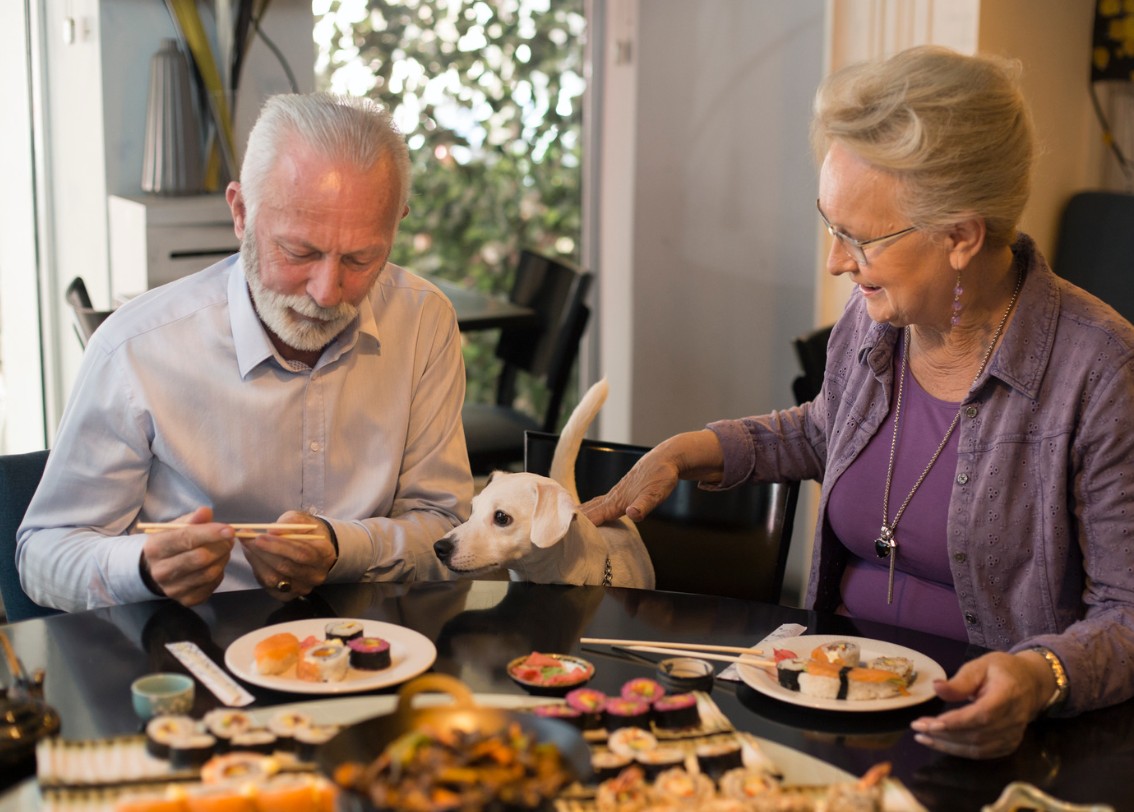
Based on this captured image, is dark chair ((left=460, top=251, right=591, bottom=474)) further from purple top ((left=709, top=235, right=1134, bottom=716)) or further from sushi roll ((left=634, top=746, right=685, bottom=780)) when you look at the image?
sushi roll ((left=634, top=746, right=685, bottom=780))

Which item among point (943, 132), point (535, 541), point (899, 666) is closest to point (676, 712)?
point (899, 666)

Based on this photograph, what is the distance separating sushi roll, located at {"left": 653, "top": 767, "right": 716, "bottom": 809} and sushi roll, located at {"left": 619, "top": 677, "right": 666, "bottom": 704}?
0.14 m

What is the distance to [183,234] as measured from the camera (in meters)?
3.67

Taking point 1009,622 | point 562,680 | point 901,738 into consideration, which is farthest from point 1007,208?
point 562,680

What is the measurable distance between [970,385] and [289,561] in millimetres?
985

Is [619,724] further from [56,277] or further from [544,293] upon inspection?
[56,277]

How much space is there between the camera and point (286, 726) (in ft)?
3.97

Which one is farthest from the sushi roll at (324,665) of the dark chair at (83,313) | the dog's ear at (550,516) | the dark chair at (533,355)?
the dark chair at (533,355)

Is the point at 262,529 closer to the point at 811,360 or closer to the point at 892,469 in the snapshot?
the point at 892,469

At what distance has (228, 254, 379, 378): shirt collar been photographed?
5.98 feet

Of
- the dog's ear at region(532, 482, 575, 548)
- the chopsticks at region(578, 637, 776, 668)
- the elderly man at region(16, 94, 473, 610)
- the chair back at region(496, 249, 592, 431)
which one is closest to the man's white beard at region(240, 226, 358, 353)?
the elderly man at region(16, 94, 473, 610)

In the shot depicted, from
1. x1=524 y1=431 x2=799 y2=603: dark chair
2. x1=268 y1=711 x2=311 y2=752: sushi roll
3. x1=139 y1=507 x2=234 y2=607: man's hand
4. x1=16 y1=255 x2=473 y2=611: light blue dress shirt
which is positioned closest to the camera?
x1=268 y1=711 x2=311 y2=752: sushi roll

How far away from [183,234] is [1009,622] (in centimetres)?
277

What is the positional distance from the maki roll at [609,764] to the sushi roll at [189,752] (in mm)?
364
